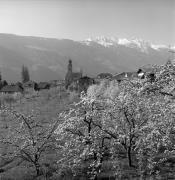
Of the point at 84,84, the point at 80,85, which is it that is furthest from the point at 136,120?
the point at 84,84

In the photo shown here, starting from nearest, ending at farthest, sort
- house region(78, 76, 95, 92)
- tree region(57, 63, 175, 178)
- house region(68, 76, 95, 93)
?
tree region(57, 63, 175, 178) → house region(78, 76, 95, 92) → house region(68, 76, 95, 93)

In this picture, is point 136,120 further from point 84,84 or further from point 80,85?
point 84,84

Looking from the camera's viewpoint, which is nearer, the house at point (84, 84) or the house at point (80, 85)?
the house at point (84, 84)

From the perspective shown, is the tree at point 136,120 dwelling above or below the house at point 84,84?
above

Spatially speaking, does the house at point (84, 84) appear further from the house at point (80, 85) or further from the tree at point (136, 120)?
the tree at point (136, 120)

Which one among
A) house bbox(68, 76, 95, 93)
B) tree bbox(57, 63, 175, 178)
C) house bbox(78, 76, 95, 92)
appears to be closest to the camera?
tree bbox(57, 63, 175, 178)

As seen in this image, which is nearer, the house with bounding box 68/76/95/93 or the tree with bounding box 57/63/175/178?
the tree with bounding box 57/63/175/178

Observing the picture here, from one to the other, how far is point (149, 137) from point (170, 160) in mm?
9099

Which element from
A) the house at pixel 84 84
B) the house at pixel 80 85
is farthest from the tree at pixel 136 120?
the house at pixel 80 85

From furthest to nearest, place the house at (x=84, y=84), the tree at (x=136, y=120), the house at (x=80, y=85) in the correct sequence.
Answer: the house at (x=80, y=85), the house at (x=84, y=84), the tree at (x=136, y=120)

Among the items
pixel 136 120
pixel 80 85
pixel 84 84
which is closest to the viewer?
pixel 136 120

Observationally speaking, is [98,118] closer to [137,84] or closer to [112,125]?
[112,125]

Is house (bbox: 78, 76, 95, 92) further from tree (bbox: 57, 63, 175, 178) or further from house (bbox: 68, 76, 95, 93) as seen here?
tree (bbox: 57, 63, 175, 178)

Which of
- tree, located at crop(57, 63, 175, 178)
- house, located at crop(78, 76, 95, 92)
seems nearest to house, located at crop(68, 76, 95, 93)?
house, located at crop(78, 76, 95, 92)
